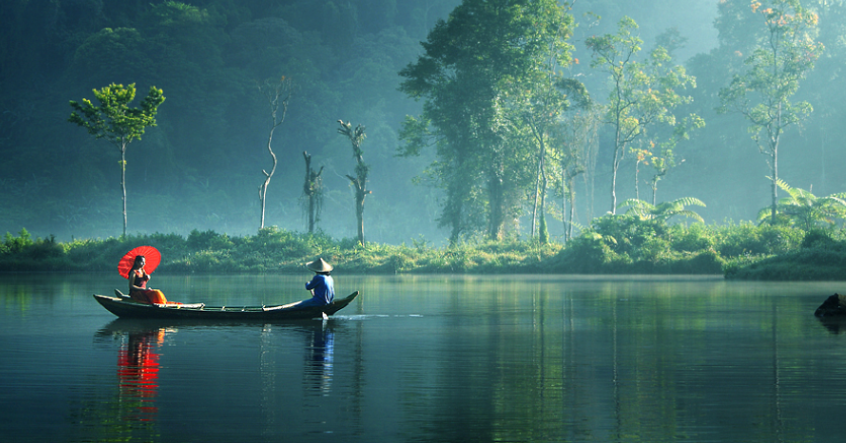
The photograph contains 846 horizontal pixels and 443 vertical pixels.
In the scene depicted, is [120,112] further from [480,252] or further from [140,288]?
[140,288]

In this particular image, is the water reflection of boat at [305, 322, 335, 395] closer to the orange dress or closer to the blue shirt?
the blue shirt

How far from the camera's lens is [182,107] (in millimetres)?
87312

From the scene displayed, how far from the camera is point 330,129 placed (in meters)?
92.2

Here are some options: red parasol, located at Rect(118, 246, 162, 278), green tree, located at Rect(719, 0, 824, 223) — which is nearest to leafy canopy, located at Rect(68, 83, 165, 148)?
red parasol, located at Rect(118, 246, 162, 278)

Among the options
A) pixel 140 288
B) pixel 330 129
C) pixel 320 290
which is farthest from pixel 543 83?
pixel 330 129

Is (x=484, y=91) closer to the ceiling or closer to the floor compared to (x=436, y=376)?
closer to the ceiling

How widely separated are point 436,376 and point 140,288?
10513 mm

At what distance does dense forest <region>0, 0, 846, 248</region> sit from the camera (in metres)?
69.9

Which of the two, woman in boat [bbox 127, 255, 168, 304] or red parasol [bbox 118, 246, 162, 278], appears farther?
red parasol [bbox 118, 246, 162, 278]

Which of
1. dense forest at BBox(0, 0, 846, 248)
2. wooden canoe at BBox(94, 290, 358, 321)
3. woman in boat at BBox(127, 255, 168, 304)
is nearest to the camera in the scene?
wooden canoe at BBox(94, 290, 358, 321)

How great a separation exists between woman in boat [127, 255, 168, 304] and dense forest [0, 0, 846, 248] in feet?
118

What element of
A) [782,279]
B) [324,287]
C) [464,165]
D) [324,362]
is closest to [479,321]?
[324,287]

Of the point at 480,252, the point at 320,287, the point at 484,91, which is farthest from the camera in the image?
the point at 484,91

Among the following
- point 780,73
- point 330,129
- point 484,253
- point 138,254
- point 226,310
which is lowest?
point 226,310
